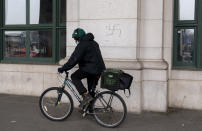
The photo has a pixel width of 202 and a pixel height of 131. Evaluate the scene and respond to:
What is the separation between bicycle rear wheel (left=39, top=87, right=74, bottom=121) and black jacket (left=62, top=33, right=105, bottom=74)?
0.62m

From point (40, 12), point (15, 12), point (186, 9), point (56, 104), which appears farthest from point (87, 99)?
point (15, 12)

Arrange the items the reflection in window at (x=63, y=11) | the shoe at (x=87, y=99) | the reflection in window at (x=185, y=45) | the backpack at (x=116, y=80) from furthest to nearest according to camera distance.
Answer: the reflection in window at (x=63, y=11) < the reflection in window at (x=185, y=45) < the shoe at (x=87, y=99) < the backpack at (x=116, y=80)

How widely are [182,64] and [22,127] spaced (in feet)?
12.9

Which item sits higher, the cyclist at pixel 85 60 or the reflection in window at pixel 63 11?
the reflection in window at pixel 63 11

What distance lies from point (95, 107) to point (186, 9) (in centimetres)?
329

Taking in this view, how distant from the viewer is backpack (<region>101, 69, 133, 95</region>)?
5.54 m

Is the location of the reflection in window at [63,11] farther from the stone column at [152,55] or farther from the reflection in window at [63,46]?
the stone column at [152,55]

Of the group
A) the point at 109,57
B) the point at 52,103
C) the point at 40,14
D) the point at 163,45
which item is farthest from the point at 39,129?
the point at 40,14

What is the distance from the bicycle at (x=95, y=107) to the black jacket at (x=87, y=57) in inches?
15.5

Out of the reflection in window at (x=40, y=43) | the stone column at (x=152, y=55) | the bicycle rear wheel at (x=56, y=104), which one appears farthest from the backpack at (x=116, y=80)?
the reflection in window at (x=40, y=43)

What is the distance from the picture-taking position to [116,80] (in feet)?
18.1

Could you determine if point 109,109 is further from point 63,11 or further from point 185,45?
point 63,11

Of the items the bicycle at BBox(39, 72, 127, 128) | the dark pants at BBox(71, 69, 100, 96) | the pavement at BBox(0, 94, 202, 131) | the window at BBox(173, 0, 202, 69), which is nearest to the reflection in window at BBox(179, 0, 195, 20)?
the window at BBox(173, 0, 202, 69)

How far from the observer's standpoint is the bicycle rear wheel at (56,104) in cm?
604
